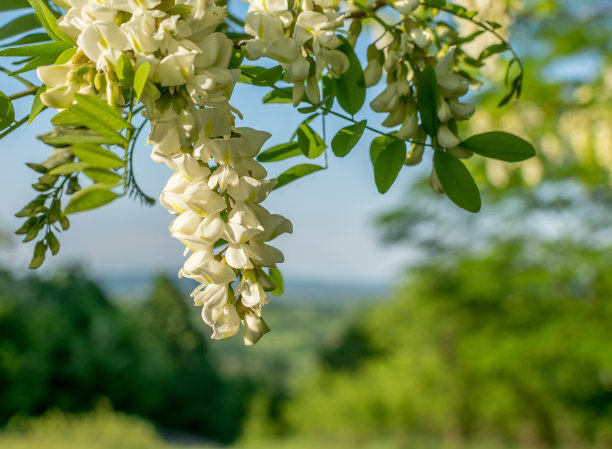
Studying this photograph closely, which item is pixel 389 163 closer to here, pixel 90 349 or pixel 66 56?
pixel 66 56

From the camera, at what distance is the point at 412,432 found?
16312mm

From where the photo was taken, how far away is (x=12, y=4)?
510 millimetres

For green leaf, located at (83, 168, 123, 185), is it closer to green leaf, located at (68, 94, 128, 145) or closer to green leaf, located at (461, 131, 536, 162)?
green leaf, located at (68, 94, 128, 145)

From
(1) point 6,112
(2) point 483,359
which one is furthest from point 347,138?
(2) point 483,359

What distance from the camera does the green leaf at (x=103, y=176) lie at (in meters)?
0.34

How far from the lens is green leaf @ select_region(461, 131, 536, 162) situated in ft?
1.53

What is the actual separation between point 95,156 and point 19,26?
0.77 feet

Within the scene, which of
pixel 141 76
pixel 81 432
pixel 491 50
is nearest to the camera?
pixel 141 76

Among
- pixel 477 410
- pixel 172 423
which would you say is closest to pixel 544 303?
pixel 477 410

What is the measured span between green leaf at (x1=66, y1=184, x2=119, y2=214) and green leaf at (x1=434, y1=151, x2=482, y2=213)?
266 millimetres

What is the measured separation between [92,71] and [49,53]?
0.20 ft

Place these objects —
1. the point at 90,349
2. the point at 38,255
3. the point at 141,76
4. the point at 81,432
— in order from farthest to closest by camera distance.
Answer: the point at 81,432 → the point at 90,349 → the point at 38,255 → the point at 141,76

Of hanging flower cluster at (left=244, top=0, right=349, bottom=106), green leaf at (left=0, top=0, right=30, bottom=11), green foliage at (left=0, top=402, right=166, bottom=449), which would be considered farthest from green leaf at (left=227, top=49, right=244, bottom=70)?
green foliage at (left=0, top=402, right=166, bottom=449)

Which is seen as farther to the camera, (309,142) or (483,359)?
(483,359)
